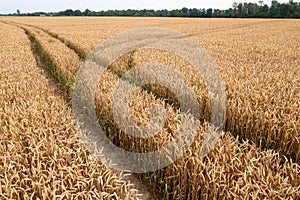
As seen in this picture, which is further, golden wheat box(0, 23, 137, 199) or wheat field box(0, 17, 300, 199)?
wheat field box(0, 17, 300, 199)

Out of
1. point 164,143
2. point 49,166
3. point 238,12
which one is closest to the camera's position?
point 49,166

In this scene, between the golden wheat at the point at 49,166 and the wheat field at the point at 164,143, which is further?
the wheat field at the point at 164,143

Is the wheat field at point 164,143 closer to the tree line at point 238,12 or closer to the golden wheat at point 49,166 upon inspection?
the golden wheat at point 49,166

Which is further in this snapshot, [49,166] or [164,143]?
[164,143]

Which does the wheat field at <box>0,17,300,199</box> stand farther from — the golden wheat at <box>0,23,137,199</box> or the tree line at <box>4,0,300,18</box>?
the tree line at <box>4,0,300,18</box>

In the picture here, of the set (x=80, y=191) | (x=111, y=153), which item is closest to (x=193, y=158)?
(x=80, y=191)

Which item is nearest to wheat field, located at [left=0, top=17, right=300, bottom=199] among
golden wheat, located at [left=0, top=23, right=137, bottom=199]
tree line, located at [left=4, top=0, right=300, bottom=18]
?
golden wheat, located at [left=0, top=23, right=137, bottom=199]

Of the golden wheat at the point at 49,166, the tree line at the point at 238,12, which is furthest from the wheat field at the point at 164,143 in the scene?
the tree line at the point at 238,12

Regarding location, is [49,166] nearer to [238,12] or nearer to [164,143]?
[164,143]

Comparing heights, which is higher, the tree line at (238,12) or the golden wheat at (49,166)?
the tree line at (238,12)

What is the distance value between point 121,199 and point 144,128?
5.80 ft

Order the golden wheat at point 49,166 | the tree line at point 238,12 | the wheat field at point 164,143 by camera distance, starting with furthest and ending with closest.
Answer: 1. the tree line at point 238,12
2. the wheat field at point 164,143
3. the golden wheat at point 49,166

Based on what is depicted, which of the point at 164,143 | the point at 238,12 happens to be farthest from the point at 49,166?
the point at 238,12

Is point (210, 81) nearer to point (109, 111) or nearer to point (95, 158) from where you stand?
point (109, 111)
